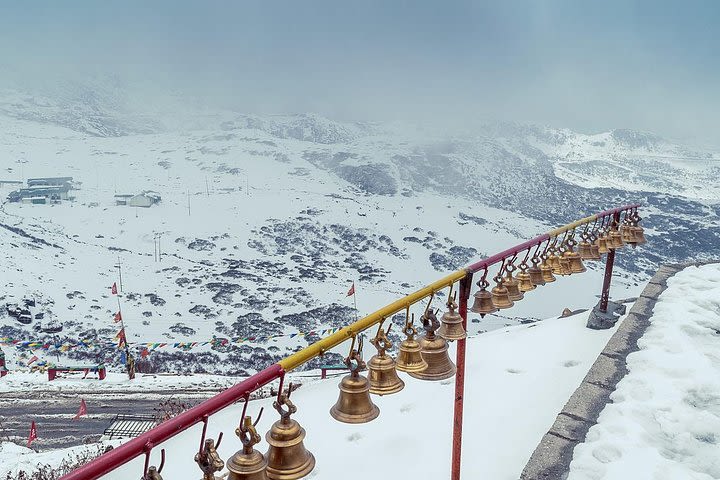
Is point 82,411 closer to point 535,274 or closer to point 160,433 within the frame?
point 535,274

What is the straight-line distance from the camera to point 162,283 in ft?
188

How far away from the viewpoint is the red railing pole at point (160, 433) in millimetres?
2121

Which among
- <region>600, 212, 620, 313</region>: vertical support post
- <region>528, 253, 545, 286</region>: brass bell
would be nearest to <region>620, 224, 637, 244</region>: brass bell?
<region>600, 212, 620, 313</region>: vertical support post

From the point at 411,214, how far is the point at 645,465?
102m

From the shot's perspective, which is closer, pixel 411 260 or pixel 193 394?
pixel 193 394

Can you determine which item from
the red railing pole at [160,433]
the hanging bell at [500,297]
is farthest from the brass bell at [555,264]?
the red railing pole at [160,433]

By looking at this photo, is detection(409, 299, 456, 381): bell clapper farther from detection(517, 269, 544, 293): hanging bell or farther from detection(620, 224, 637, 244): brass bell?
detection(620, 224, 637, 244): brass bell

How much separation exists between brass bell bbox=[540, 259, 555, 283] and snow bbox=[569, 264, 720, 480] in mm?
1858

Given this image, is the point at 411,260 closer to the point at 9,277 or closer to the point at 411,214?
the point at 411,214

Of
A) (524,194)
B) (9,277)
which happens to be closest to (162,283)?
(9,277)

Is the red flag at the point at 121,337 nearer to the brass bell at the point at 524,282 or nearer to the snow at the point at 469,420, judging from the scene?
the snow at the point at 469,420

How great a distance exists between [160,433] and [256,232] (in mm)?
80970

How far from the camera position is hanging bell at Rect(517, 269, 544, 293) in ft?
19.5

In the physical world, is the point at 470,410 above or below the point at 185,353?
above
